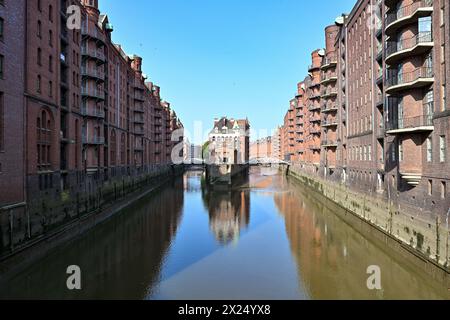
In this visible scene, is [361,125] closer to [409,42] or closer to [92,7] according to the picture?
[409,42]

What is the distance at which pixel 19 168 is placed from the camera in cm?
2177

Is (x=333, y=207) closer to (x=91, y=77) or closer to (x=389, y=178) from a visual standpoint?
(x=389, y=178)

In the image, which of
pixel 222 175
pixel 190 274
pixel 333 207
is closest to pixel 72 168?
pixel 190 274

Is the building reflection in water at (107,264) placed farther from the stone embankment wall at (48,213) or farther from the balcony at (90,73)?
the balcony at (90,73)

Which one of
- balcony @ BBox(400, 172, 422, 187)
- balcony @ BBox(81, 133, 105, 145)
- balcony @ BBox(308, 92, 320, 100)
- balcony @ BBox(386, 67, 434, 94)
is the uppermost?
balcony @ BBox(308, 92, 320, 100)

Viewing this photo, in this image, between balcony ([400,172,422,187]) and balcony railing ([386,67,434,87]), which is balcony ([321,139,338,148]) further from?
balcony ([400,172,422,187])

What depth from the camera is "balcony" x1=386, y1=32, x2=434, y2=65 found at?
18.5 metres

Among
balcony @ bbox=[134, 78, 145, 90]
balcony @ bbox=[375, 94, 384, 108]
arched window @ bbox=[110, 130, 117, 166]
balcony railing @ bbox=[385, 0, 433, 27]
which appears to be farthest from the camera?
balcony @ bbox=[134, 78, 145, 90]

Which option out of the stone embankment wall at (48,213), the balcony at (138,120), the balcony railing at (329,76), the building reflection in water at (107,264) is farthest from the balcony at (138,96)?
the building reflection in water at (107,264)

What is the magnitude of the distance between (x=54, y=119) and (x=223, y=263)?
17299 millimetres

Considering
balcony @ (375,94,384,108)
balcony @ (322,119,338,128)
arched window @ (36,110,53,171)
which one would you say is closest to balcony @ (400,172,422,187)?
balcony @ (375,94,384,108)

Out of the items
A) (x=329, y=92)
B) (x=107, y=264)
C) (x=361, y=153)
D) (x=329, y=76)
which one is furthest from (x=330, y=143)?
(x=107, y=264)

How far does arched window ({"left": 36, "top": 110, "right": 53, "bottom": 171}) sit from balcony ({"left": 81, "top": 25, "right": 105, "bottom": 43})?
12.3 m

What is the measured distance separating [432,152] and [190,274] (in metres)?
13.2
